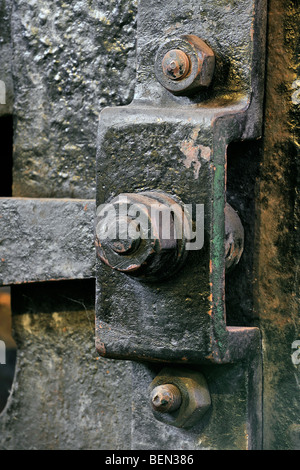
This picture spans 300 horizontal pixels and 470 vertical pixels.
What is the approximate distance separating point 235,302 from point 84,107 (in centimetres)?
35

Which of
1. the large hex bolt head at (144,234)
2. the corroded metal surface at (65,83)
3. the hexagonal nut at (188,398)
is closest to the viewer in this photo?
the large hex bolt head at (144,234)

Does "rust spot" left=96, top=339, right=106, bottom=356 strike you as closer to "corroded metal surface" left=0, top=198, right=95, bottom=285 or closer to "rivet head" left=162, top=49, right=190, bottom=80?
"corroded metal surface" left=0, top=198, right=95, bottom=285

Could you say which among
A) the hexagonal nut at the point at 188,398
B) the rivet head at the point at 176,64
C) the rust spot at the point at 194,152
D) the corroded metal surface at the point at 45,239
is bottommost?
the hexagonal nut at the point at 188,398

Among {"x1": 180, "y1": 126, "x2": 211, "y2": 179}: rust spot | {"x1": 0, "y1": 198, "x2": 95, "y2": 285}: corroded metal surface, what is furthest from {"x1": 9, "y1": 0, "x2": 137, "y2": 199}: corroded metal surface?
{"x1": 180, "y1": 126, "x2": 211, "y2": 179}: rust spot

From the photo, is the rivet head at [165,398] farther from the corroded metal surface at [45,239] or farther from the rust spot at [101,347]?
the corroded metal surface at [45,239]

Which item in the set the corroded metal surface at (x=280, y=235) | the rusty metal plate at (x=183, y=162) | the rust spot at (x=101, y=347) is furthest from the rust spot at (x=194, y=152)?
the rust spot at (x=101, y=347)

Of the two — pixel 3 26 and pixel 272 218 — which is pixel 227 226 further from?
A: pixel 3 26

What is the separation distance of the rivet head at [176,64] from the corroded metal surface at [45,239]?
0.21 meters

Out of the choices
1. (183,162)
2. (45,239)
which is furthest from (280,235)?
(45,239)

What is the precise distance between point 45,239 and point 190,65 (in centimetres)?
31

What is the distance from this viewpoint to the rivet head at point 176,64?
0.75m

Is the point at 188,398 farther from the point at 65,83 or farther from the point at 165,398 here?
the point at 65,83

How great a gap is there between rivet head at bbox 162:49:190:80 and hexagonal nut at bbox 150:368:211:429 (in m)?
0.35
